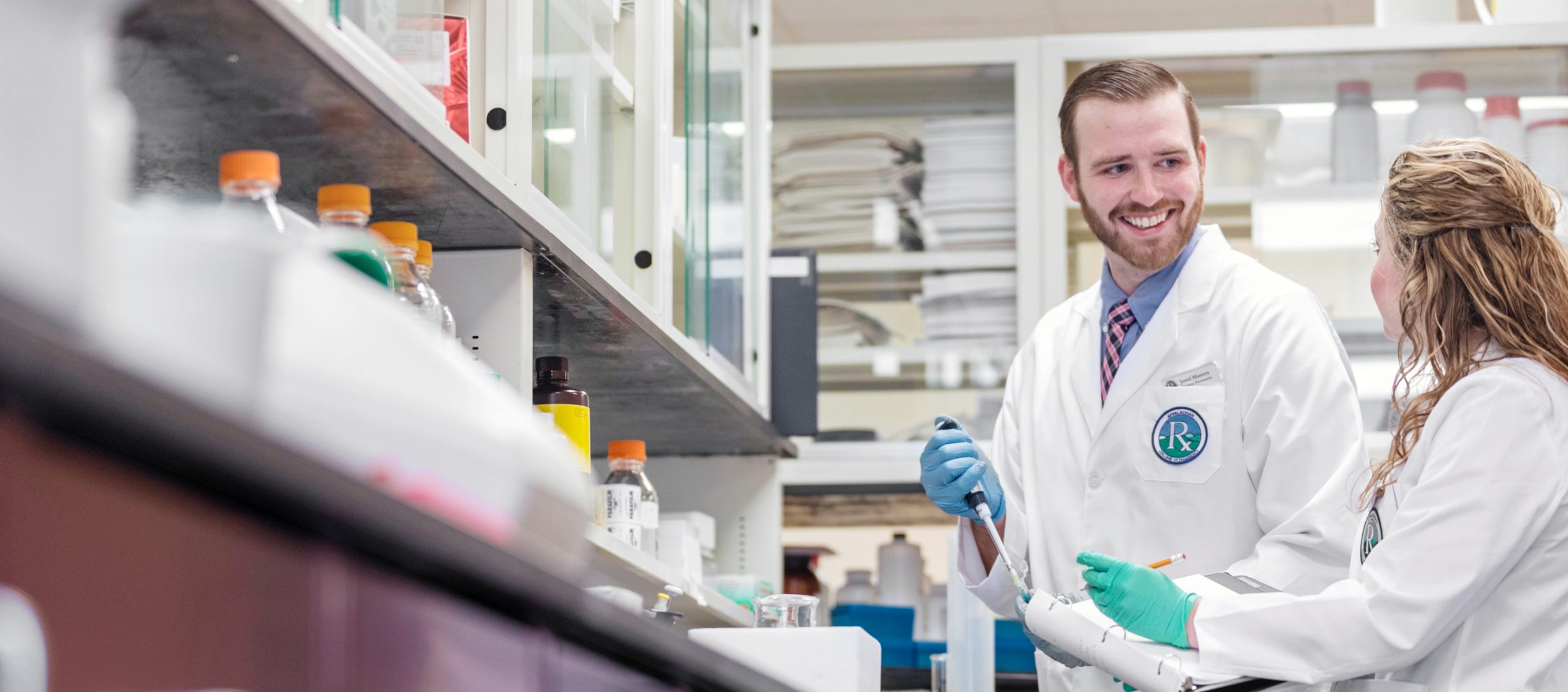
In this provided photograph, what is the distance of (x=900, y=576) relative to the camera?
132 inches

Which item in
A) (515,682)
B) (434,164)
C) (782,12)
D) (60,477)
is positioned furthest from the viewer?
(782,12)

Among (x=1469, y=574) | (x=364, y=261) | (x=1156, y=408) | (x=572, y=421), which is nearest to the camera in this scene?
(x=364, y=261)

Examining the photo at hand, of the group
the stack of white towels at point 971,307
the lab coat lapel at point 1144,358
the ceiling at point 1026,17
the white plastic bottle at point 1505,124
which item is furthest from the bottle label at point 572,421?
the ceiling at point 1026,17

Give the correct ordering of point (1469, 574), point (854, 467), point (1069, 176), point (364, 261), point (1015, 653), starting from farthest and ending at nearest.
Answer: point (854, 467), point (1015, 653), point (1069, 176), point (1469, 574), point (364, 261)

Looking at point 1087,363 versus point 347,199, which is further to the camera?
point 1087,363

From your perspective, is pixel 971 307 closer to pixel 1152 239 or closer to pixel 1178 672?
pixel 1152 239

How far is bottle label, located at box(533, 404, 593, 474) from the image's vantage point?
153 centimetres

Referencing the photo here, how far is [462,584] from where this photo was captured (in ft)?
1.18

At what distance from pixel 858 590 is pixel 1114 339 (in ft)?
4.39

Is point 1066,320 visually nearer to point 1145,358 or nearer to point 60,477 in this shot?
point 1145,358

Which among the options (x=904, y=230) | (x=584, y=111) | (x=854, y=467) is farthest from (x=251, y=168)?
(x=904, y=230)

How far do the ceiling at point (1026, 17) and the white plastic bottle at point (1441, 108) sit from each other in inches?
43.8

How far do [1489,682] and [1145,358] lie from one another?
0.71 m

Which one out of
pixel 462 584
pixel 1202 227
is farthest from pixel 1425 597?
pixel 462 584
